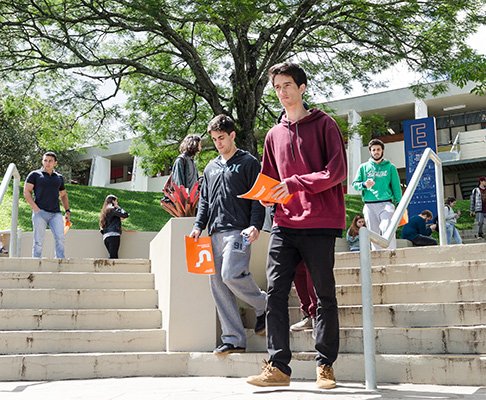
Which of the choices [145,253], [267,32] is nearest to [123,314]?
[145,253]

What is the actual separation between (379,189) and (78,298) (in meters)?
4.01

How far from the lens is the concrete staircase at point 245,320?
12.5 ft

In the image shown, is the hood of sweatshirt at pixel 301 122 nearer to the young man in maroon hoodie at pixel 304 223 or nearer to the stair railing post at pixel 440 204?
the young man in maroon hoodie at pixel 304 223

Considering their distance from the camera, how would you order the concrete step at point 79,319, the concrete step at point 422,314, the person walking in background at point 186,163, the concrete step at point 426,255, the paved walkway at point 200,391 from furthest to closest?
1. the person walking in background at point 186,163
2. the concrete step at point 426,255
3. the concrete step at point 79,319
4. the concrete step at point 422,314
5. the paved walkway at point 200,391

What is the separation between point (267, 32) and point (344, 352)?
975 cm

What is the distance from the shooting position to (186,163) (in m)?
6.73

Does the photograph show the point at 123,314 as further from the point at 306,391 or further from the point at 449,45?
the point at 449,45

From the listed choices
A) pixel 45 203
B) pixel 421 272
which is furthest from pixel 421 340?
pixel 45 203

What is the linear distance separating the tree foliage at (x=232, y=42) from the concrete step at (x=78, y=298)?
21.5 feet

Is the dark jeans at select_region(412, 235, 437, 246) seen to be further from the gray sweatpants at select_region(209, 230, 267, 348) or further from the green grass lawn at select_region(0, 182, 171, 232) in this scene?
the green grass lawn at select_region(0, 182, 171, 232)

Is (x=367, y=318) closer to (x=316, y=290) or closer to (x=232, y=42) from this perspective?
(x=316, y=290)

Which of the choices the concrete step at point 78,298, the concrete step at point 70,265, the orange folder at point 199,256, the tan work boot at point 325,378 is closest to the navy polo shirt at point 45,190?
the concrete step at point 70,265

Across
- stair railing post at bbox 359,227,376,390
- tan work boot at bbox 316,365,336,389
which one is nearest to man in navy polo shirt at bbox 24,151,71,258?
tan work boot at bbox 316,365,336,389

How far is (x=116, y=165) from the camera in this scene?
40969 mm
